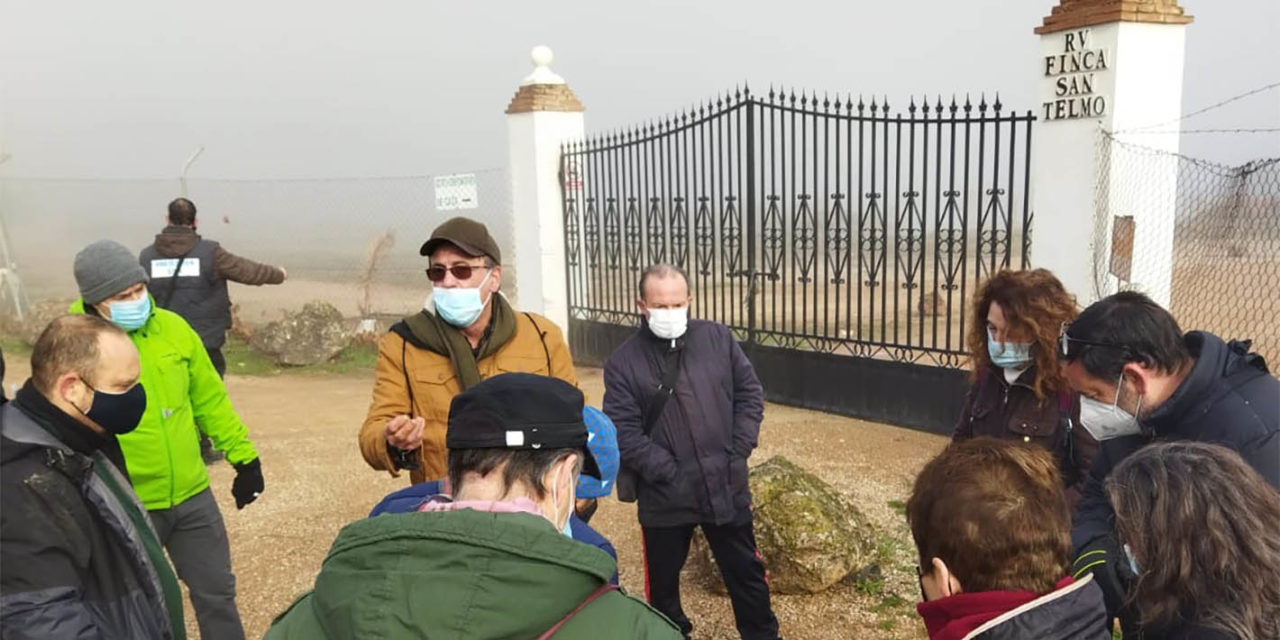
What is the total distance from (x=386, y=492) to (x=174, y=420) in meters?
2.80

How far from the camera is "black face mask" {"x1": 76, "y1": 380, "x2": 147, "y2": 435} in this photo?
2365 millimetres

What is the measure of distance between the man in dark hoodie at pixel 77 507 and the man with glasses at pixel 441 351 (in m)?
0.67

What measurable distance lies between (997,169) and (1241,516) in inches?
187

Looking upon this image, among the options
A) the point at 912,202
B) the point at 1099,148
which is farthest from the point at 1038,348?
the point at 912,202

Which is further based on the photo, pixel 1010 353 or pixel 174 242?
pixel 174 242

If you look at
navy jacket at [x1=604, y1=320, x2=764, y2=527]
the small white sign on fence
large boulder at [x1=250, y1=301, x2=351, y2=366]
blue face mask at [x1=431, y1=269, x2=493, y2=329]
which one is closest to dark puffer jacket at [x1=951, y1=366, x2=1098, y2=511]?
navy jacket at [x1=604, y1=320, x2=764, y2=527]

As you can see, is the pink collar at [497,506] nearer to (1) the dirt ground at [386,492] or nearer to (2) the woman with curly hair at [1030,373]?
(2) the woman with curly hair at [1030,373]

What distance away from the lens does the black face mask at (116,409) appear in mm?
2365

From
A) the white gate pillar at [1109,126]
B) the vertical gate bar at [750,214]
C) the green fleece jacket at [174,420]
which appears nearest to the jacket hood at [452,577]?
the green fleece jacket at [174,420]

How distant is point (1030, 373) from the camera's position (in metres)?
2.73

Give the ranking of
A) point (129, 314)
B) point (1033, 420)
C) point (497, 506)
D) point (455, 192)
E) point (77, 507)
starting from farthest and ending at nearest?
point (455, 192)
point (129, 314)
point (1033, 420)
point (77, 507)
point (497, 506)

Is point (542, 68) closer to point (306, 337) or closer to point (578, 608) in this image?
point (306, 337)

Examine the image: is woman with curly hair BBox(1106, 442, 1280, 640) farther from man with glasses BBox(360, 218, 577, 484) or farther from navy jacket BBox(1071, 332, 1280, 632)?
man with glasses BBox(360, 218, 577, 484)

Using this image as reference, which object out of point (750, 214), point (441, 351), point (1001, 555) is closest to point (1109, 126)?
point (750, 214)
